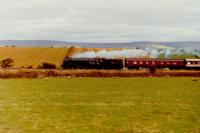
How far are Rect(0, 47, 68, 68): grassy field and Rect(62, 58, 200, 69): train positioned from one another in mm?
16560

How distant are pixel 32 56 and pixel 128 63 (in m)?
47.7

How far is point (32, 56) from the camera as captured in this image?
141375 mm

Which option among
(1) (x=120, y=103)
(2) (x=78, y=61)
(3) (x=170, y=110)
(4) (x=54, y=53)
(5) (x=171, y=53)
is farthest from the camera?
(5) (x=171, y=53)

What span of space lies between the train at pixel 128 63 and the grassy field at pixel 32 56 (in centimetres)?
1656

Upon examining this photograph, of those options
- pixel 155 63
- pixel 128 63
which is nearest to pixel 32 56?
pixel 128 63

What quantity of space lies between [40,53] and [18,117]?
12764 cm

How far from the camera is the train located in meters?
103

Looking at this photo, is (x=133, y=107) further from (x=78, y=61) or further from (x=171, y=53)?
(x=171, y=53)

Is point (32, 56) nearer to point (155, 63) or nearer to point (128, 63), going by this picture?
point (128, 63)

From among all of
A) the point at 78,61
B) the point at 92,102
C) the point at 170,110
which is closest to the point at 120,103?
the point at 92,102

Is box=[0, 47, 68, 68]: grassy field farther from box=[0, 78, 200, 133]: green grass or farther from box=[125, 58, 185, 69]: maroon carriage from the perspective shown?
box=[0, 78, 200, 133]: green grass

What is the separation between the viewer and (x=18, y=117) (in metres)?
23.5

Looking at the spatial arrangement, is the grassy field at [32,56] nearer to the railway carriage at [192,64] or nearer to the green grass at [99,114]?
the railway carriage at [192,64]

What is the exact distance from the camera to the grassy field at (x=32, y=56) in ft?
415
